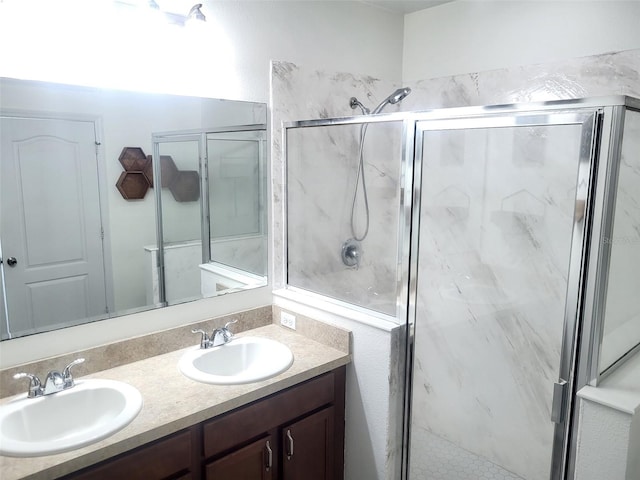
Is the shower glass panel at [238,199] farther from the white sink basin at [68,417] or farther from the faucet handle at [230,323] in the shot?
the white sink basin at [68,417]

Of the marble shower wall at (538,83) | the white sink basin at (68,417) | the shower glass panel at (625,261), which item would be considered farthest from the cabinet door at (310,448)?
the marble shower wall at (538,83)

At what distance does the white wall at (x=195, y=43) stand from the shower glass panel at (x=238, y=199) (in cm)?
22

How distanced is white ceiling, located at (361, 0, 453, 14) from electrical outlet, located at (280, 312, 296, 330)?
1.74m

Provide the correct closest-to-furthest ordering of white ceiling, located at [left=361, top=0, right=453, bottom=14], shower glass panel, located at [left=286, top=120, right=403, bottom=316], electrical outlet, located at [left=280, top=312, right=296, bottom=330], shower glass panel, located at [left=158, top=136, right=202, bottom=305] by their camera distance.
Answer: shower glass panel, located at [left=158, top=136, right=202, bottom=305] → electrical outlet, located at [left=280, top=312, right=296, bottom=330] → shower glass panel, located at [left=286, top=120, right=403, bottom=316] → white ceiling, located at [left=361, top=0, right=453, bottom=14]

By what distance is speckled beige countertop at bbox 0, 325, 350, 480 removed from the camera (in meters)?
1.36

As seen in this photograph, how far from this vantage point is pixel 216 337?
2.14 metres

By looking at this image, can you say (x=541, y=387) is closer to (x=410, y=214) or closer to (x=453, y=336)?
(x=453, y=336)

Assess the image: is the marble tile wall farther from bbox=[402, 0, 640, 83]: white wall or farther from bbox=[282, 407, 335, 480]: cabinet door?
bbox=[282, 407, 335, 480]: cabinet door

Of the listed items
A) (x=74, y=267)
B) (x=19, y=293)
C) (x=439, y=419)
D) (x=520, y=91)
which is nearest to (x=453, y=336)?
(x=439, y=419)

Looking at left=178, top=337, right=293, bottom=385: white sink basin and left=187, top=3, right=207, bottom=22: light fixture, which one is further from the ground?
left=187, top=3, right=207, bottom=22: light fixture

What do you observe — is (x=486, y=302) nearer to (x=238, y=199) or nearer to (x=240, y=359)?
(x=240, y=359)

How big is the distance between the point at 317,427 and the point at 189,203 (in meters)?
1.11

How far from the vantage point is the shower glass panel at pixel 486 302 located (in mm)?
1971

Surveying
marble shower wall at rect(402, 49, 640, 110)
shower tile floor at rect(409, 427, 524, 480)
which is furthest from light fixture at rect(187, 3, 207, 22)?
shower tile floor at rect(409, 427, 524, 480)
